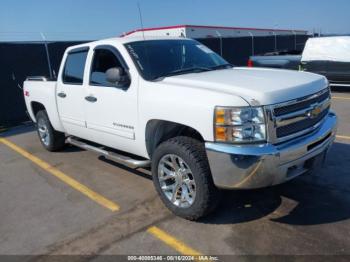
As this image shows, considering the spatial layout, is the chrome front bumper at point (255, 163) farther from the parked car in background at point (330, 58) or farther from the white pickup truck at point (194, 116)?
the parked car in background at point (330, 58)

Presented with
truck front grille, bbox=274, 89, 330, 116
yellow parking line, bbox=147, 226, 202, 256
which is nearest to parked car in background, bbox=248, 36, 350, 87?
truck front grille, bbox=274, 89, 330, 116

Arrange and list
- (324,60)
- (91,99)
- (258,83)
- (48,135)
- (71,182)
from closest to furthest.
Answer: (258,83) → (91,99) → (71,182) → (48,135) → (324,60)

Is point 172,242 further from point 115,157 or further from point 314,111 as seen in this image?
point 314,111

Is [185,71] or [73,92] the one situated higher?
[185,71]

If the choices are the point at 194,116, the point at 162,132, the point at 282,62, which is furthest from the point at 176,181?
the point at 282,62

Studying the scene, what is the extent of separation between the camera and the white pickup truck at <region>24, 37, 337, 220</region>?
131 inches

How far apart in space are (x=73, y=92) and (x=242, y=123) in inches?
118

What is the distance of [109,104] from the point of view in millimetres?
4684

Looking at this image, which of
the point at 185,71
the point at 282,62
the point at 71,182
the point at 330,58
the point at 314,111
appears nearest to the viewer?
the point at 314,111

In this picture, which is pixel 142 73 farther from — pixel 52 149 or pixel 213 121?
pixel 52 149

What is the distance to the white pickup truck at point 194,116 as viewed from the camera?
10.9 ft

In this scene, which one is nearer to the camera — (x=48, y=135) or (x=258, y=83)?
(x=258, y=83)

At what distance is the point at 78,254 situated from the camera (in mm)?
3488

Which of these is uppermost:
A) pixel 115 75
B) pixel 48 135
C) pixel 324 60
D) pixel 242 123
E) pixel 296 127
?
pixel 115 75
